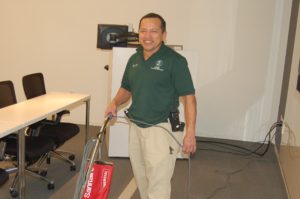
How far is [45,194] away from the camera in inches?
124

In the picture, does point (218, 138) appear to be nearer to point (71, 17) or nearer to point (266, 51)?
point (266, 51)

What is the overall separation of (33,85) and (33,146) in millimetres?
961

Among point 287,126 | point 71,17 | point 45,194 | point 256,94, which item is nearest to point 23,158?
point 45,194

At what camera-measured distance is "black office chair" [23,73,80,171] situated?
11.4ft

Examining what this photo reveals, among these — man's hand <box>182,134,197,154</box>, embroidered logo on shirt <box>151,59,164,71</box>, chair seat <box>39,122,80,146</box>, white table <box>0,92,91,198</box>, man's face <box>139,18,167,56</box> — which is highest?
man's face <box>139,18,167,56</box>

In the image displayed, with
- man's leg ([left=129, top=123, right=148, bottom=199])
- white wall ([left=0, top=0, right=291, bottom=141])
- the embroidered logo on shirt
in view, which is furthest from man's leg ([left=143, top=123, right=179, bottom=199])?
white wall ([left=0, top=0, right=291, bottom=141])

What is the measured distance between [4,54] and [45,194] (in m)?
3.23

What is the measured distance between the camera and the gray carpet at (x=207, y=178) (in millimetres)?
3273

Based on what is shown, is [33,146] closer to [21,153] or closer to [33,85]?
[21,153]

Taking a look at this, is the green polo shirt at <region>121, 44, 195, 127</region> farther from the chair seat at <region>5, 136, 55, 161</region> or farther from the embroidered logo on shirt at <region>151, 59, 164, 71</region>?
the chair seat at <region>5, 136, 55, 161</region>

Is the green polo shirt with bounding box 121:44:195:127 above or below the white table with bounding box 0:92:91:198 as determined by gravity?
above

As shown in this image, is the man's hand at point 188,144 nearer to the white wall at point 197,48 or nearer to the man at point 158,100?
the man at point 158,100

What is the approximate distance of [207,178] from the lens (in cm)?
373

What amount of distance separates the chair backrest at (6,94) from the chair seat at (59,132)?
0.44 meters
